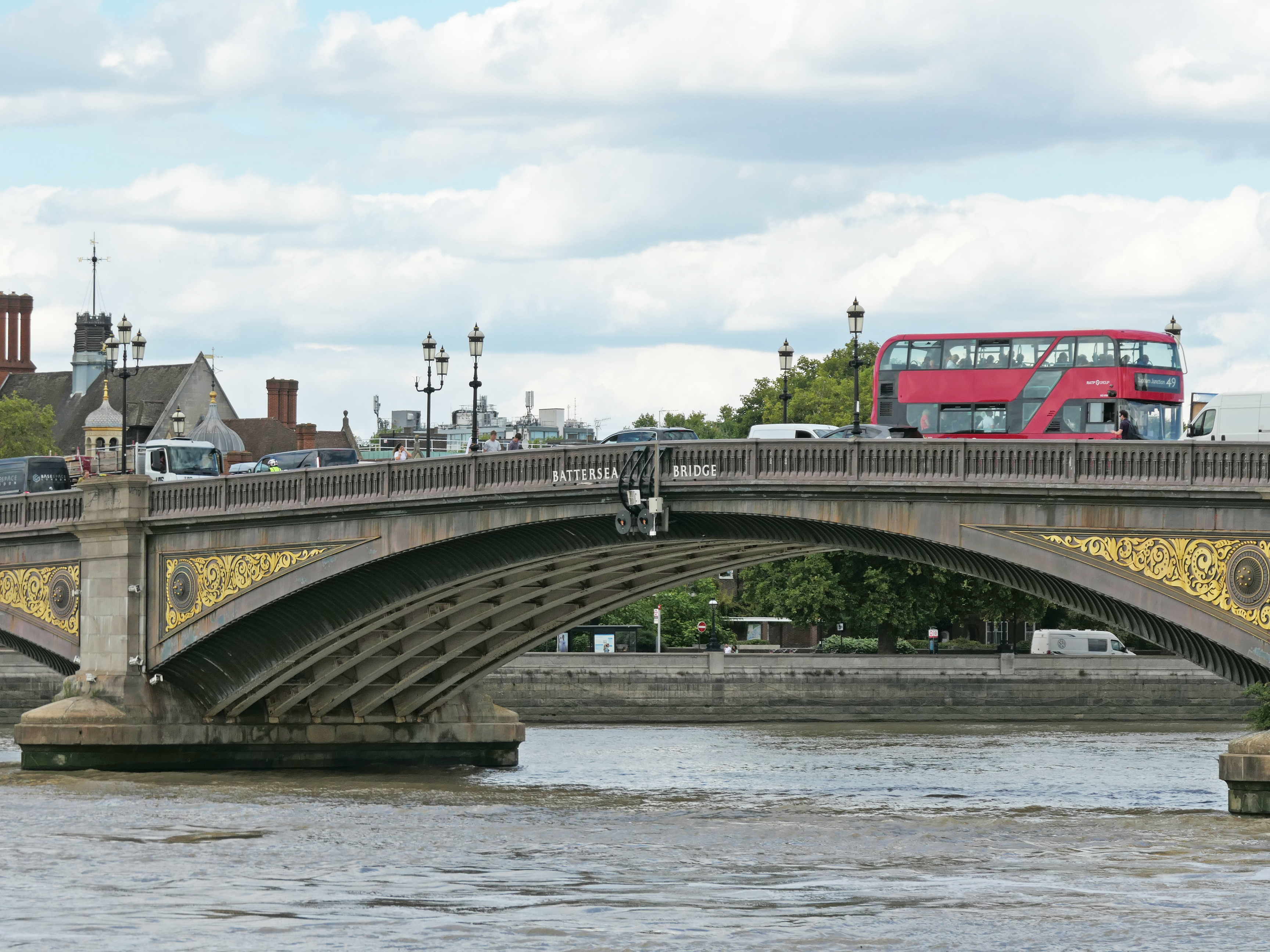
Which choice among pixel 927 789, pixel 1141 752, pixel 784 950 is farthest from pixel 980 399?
pixel 784 950

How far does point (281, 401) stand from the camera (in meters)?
113

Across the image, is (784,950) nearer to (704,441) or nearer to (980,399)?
(704,441)

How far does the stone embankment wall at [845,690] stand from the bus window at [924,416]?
76.8ft

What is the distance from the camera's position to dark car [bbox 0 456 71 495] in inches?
2136

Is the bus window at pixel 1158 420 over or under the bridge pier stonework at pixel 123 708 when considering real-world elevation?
over

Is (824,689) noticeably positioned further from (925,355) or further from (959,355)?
(959,355)

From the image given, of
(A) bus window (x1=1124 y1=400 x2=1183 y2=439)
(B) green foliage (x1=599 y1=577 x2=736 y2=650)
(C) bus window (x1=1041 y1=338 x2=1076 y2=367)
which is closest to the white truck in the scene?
(C) bus window (x1=1041 y1=338 x2=1076 y2=367)

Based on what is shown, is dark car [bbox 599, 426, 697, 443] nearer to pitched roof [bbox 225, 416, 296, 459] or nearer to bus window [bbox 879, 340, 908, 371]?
bus window [bbox 879, 340, 908, 371]

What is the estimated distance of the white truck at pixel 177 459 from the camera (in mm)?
54594

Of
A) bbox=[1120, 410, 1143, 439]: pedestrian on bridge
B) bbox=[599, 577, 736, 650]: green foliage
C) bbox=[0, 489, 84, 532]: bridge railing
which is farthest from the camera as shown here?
bbox=[599, 577, 736, 650]: green foliage

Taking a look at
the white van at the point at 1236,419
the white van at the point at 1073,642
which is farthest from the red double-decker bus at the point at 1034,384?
the white van at the point at 1073,642

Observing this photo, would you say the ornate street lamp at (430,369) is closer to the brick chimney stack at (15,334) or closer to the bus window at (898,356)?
the bus window at (898,356)

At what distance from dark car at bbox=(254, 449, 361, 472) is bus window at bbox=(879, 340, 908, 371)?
43.4 feet

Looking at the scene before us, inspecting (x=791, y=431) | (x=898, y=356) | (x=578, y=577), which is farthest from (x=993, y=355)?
(x=578, y=577)
